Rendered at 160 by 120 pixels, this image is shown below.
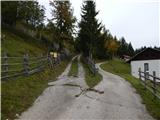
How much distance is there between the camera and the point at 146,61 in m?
52.8

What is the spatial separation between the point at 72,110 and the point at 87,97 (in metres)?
2.75

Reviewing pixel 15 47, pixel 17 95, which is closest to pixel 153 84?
pixel 17 95

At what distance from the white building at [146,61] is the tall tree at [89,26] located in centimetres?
752

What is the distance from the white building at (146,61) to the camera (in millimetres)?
51406

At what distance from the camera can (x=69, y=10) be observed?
5328cm

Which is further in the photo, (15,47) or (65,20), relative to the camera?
(65,20)

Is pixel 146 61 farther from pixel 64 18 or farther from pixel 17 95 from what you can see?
pixel 17 95

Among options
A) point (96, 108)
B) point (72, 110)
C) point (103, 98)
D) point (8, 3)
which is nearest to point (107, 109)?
point (96, 108)

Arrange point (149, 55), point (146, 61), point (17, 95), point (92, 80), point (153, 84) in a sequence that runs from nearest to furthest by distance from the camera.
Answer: point (17, 95) < point (153, 84) < point (92, 80) < point (146, 61) < point (149, 55)

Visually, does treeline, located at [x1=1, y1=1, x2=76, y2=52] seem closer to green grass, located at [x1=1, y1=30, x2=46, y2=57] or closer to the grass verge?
green grass, located at [x1=1, y1=30, x2=46, y2=57]

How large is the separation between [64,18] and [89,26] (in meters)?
4.42

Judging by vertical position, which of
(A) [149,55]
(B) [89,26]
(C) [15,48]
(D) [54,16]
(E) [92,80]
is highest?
(D) [54,16]

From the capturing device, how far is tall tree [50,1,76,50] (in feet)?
173

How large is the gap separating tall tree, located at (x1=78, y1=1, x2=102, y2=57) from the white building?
752cm
